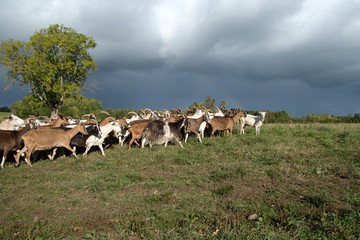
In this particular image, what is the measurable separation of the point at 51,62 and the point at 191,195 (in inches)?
1080

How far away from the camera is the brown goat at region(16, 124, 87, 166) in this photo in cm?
975

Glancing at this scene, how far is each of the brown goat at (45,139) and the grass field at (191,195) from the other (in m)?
0.72

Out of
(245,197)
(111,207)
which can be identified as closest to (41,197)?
(111,207)

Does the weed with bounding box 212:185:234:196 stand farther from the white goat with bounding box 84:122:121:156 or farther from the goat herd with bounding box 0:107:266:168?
the white goat with bounding box 84:122:121:156

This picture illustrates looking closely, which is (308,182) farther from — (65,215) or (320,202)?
(65,215)

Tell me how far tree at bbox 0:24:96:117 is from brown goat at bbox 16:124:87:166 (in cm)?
1811

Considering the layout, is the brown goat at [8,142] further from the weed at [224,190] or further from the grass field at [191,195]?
the weed at [224,190]

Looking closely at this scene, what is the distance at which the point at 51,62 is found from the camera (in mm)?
27422

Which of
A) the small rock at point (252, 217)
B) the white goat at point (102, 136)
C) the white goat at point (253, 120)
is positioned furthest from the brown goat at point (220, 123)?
the small rock at point (252, 217)

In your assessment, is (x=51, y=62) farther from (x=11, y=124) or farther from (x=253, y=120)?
(x=253, y=120)

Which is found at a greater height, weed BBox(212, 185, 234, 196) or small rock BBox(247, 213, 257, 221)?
weed BBox(212, 185, 234, 196)

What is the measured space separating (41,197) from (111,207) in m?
Result: 2.14

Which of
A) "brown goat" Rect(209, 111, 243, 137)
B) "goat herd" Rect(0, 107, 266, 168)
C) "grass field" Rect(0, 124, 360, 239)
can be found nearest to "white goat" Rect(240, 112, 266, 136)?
"goat herd" Rect(0, 107, 266, 168)

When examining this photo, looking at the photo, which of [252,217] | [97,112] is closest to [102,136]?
[252,217]
